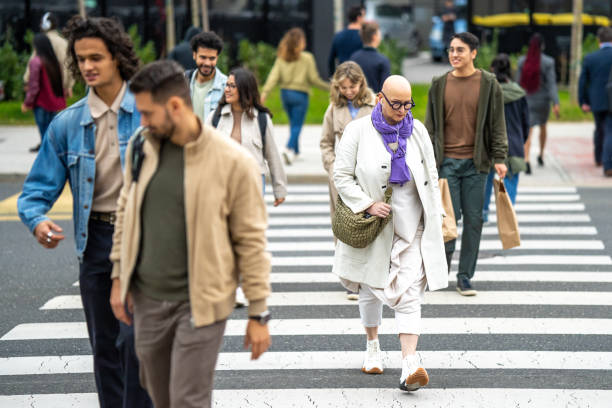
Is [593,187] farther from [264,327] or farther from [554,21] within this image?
[554,21]

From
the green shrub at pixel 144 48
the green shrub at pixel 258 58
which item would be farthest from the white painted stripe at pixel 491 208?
the green shrub at pixel 258 58

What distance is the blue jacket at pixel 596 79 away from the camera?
1345cm

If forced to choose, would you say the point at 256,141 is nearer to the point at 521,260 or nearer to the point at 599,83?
the point at 521,260

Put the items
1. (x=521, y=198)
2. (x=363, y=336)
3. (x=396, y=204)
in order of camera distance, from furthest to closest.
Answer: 1. (x=521, y=198)
2. (x=363, y=336)
3. (x=396, y=204)

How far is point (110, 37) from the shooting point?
438 centimetres

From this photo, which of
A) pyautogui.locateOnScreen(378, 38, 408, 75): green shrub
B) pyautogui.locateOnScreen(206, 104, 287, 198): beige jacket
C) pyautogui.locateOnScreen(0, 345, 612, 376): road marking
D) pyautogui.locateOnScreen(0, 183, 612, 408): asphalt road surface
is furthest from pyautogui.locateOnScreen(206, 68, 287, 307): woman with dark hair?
pyautogui.locateOnScreen(378, 38, 408, 75): green shrub

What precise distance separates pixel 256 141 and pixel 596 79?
25.5 ft

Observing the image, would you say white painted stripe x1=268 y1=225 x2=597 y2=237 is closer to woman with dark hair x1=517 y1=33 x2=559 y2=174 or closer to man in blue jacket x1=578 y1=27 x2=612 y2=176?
man in blue jacket x1=578 y1=27 x2=612 y2=176

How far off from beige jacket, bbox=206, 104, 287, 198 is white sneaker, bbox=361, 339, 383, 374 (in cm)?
177

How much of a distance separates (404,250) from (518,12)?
20399 mm

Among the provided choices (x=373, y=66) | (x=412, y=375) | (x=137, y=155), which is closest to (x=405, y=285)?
(x=412, y=375)

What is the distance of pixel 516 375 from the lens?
19.4ft

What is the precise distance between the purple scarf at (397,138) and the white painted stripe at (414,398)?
1227 mm

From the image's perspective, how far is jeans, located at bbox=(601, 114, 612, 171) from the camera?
43.2 ft
